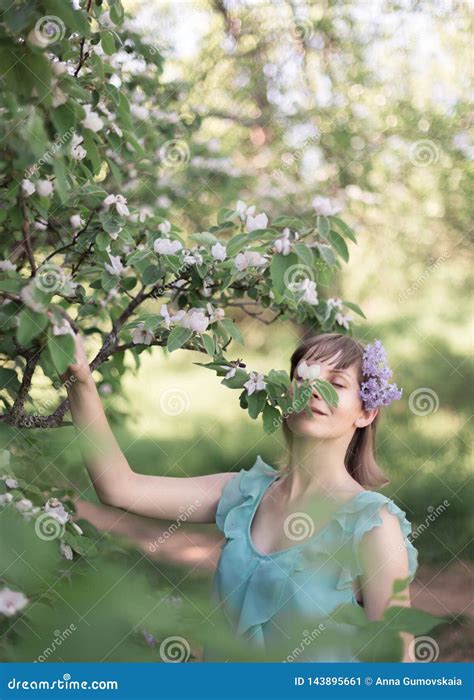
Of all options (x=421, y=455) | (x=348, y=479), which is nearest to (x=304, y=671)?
(x=348, y=479)

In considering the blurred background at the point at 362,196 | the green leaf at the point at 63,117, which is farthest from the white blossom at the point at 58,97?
the blurred background at the point at 362,196

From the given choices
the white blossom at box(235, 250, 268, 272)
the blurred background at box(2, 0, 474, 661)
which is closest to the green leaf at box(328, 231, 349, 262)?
the white blossom at box(235, 250, 268, 272)

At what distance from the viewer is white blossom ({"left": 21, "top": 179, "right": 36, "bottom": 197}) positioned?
4.12 ft

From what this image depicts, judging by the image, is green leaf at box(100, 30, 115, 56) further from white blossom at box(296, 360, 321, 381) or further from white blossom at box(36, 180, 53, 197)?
white blossom at box(296, 360, 321, 381)

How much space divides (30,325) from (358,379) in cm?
80

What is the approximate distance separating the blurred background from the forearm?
2.44m

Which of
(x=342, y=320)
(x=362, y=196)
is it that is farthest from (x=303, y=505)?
(x=362, y=196)

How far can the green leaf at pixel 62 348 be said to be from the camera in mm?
1018

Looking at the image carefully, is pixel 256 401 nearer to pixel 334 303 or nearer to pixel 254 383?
pixel 254 383

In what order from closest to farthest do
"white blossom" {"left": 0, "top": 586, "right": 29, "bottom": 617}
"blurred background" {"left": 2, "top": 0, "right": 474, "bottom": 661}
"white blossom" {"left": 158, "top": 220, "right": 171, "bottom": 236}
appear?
"white blossom" {"left": 0, "top": 586, "right": 29, "bottom": 617} → "white blossom" {"left": 158, "top": 220, "right": 171, "bottom": 236} → "blurred background" {"left": 2, "top": 0, "right": 474, "bottom": 661}

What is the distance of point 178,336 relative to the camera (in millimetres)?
1323

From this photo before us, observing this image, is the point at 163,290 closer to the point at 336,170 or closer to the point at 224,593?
the point at 224,593

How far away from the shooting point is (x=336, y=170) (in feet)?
17.1

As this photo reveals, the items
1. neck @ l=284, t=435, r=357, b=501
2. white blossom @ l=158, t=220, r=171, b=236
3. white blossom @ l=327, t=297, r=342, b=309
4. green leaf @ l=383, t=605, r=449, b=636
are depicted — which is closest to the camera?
green leaf @ l=383, t=605, r=449, b=636
